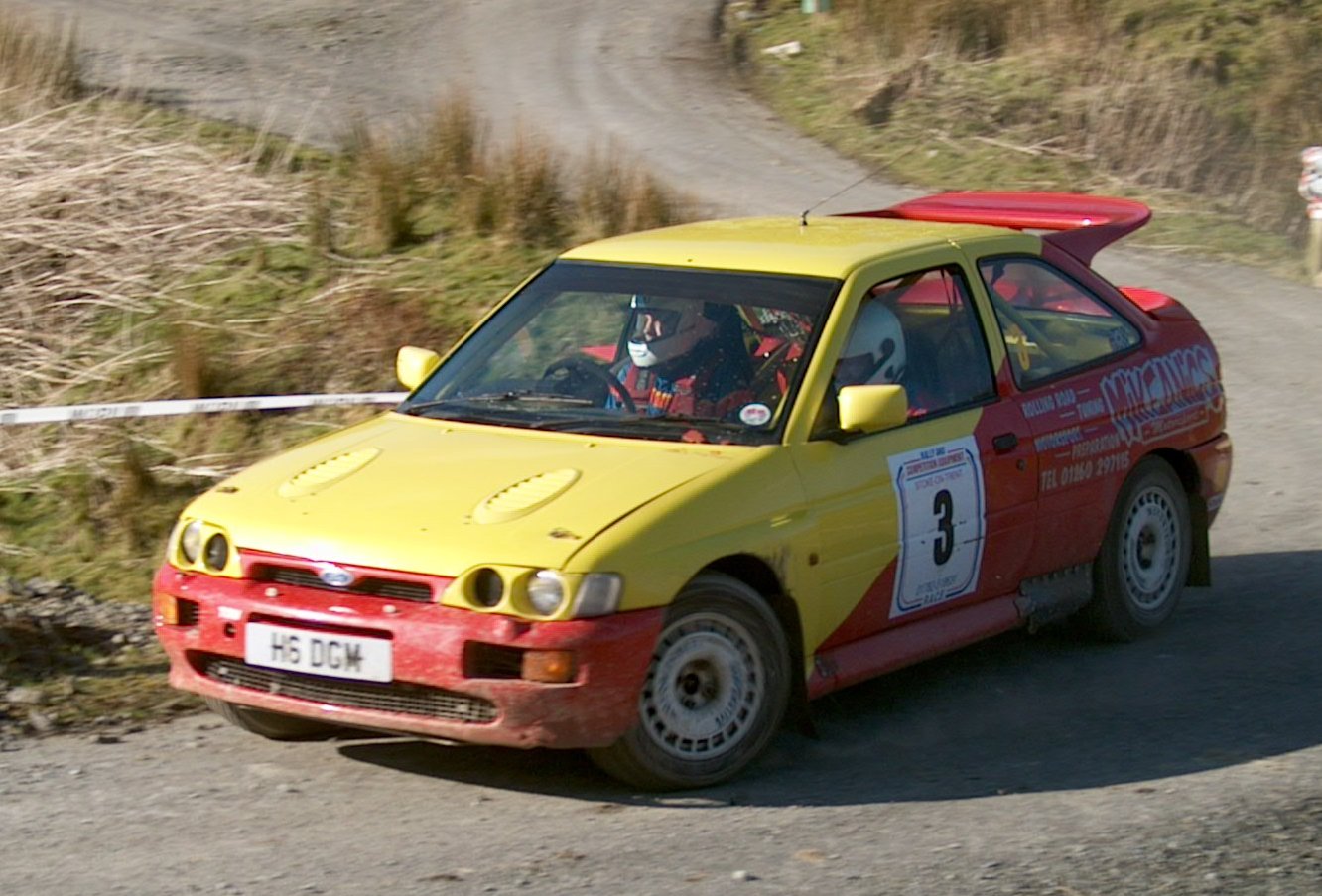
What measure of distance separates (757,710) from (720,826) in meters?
0.53

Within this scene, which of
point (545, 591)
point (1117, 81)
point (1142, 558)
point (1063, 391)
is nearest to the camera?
point (545, 591)

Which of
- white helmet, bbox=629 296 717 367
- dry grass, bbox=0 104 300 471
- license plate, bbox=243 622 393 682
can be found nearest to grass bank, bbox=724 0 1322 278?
dry grass, bbox=0 104 300 471

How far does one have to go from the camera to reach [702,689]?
5.92 metres

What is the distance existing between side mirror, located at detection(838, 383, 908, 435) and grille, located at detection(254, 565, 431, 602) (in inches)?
58.8

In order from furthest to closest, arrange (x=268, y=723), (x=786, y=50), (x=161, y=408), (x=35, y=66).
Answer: (x=786, y=50) → (x=35, y=66) → (x=161, y=408) → (x=268, y=723)

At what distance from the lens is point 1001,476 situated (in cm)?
690

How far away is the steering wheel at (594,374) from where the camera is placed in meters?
6.60

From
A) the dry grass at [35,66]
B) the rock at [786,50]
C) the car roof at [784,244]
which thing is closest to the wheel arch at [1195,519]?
the car roof at [784,244]

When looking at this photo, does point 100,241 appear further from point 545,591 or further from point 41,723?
point 545,591

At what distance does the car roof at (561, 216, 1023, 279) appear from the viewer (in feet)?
22.5

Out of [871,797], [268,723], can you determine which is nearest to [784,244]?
[871,797]

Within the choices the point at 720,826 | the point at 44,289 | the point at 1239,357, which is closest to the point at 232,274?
the point at 44,289

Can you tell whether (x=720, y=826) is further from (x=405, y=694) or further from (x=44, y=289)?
(x=44, y=289)

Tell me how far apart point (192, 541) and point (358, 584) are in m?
0.72
